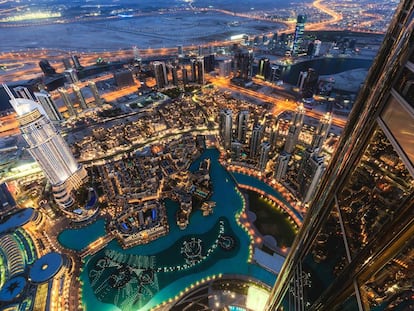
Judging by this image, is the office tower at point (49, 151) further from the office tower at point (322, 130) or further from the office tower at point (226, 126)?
the office tower at point (322, 130)

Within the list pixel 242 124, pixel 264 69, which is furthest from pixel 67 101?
pixel 264 69

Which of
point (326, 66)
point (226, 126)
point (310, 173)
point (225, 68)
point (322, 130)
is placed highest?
point (322, 130)

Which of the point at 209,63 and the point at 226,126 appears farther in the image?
the point at 209,63

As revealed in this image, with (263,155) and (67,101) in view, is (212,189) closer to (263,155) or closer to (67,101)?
(263,155)

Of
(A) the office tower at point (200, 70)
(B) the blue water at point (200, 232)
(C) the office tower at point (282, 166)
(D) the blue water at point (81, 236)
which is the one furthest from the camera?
(A) the office tower at point (200, 70)

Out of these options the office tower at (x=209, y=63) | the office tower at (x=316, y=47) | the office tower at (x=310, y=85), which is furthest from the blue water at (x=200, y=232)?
the office tower at (x=316, y=47)

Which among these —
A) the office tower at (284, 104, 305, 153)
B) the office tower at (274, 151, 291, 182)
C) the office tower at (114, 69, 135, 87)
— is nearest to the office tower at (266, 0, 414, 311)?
the office tower at (274, 151, 291, 182)

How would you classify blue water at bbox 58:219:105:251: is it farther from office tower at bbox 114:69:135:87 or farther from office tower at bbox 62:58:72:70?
office tower at bbox 62:58:72:70
